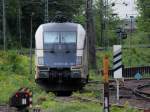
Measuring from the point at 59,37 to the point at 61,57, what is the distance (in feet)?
3.77

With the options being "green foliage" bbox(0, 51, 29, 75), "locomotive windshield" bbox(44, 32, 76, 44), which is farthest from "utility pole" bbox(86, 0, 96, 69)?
"locomotive windshield" bbox(44, 32, 76, 44)

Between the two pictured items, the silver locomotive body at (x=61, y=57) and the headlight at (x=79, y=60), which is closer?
the silver locomotive body at (x=61, y=57)

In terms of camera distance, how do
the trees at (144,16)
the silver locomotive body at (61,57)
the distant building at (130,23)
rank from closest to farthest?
the silver locomotive body at (61,57) < the trees at (144,16) < the distant building at (130,23)

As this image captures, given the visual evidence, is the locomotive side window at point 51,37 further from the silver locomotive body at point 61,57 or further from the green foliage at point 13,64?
the green foliage at point 13,64

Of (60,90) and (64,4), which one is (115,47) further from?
Result: (64,4)

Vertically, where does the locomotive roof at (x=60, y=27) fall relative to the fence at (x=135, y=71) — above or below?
above

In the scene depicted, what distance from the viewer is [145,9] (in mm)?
75875

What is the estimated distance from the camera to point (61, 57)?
25.0 m

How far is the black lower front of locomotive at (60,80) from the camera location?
24422mm

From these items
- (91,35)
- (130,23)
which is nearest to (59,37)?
(91,35)

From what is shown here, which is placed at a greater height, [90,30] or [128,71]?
[90,30]

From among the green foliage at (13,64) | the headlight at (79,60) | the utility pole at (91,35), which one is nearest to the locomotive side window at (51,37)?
the headlight at (79,60)

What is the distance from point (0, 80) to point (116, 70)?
41.0 feet

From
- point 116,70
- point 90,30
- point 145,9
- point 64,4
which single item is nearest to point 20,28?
point 64,4
